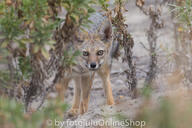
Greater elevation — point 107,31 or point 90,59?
point 107,31

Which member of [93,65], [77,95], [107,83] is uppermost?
[93,65]

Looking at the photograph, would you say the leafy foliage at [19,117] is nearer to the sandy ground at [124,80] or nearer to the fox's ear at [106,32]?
the sandy ground at [124,80]

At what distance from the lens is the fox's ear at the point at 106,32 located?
5.29m

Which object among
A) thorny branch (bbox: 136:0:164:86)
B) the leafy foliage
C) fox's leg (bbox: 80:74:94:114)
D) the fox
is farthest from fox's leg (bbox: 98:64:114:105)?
the leafy foliage

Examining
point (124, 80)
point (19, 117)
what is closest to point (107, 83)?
point (124, 80)

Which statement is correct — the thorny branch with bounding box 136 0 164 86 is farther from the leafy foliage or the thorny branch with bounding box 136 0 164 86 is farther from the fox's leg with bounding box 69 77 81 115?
the leafy foliage

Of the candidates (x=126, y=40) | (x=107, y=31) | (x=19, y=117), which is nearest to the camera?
(x=19, y=117)

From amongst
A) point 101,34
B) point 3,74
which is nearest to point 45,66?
point 3,74

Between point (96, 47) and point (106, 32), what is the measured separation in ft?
1.09

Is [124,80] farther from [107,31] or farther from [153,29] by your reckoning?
[107,31]

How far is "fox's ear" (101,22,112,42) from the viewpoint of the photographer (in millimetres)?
5289

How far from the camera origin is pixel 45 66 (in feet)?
11.7

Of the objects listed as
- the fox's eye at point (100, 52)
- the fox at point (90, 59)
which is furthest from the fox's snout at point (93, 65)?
the fox's eye at point (100, 52)

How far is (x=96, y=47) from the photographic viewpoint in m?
5.36
